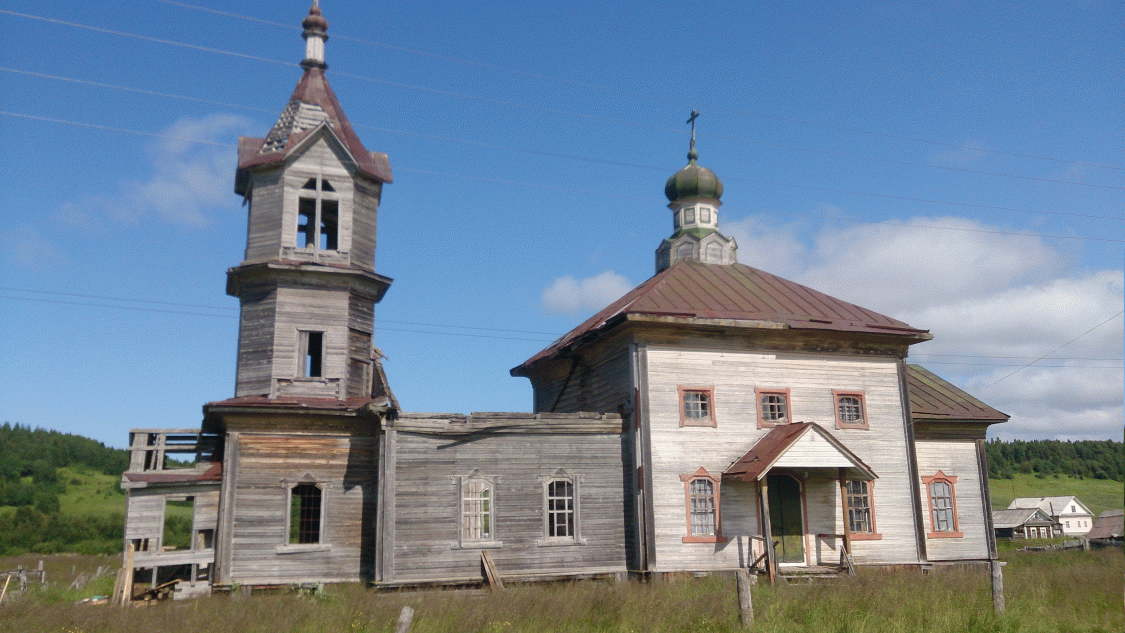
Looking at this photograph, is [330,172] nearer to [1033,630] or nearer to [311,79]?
[311,79]

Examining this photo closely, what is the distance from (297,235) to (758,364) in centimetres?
1246

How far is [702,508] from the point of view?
21.1 m

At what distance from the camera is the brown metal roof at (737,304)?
22.3m

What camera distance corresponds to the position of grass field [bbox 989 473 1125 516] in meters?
101

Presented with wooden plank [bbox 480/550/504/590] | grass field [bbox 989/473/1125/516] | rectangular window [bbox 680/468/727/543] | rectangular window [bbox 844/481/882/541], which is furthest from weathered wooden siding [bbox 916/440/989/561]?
grass field [bbox 989/473/1125/516]

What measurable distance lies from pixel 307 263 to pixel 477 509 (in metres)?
7.68

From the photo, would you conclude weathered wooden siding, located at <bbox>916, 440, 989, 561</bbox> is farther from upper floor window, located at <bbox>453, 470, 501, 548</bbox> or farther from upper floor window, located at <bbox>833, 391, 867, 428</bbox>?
upper floor window, located at <bbox>453, 470, 501, 548</bbox>

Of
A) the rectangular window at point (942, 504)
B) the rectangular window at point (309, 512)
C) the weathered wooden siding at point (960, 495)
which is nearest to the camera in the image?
the rectangular window at point (309, 512)

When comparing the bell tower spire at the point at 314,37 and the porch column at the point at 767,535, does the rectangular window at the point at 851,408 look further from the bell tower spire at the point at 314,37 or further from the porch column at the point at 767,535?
the bell tower spire at the point at 314,37

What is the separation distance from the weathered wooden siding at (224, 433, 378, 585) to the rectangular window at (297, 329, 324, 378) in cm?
196

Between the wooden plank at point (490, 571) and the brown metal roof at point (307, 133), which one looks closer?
the wooden plank at point (490, 571)

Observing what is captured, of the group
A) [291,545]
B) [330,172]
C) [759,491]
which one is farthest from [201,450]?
[759,491]

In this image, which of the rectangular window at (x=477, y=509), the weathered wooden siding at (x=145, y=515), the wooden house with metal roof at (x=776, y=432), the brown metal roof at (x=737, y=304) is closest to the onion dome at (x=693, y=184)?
the brown metal roof at (x=737, y=304)

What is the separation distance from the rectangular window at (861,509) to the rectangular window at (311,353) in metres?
13.8
